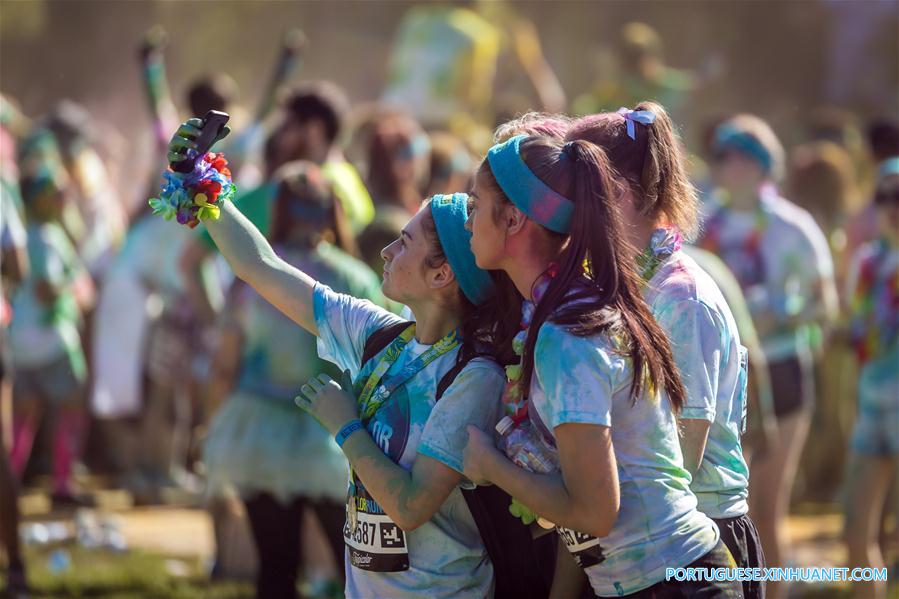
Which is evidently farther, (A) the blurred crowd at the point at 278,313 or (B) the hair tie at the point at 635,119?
(A) the blurred crowd at the point at 278,313

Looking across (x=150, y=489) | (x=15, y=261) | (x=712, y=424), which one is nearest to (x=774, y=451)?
(x=712, y=424)

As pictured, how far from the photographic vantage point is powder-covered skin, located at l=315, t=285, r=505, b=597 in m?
2.79

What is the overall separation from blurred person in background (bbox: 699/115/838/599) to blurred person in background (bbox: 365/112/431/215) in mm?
1348

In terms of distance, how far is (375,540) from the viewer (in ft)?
9.50

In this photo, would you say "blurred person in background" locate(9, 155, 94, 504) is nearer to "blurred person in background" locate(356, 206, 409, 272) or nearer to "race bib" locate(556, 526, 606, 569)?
"blurred person in background" locate(356, 206, 409, 272)

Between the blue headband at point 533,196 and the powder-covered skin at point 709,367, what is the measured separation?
14.3 inches

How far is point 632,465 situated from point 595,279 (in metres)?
0.36

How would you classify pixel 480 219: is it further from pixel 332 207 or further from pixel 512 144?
pixel 332 207

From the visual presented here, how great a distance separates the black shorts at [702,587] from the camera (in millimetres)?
2629

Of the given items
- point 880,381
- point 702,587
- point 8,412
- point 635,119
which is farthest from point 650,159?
point 8,412

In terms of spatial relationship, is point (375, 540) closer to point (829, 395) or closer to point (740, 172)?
point (740, 172)

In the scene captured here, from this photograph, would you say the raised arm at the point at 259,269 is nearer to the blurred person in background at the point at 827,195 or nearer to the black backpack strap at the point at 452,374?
the black backpack strap at the point at 452,374

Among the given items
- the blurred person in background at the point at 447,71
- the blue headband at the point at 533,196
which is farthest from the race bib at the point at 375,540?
the blurred person in background at the point at 447,71

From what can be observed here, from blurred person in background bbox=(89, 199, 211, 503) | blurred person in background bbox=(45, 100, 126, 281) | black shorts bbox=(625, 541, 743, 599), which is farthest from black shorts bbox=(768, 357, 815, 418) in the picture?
blurred person in background bbox=(45, 100, 126, 281)
